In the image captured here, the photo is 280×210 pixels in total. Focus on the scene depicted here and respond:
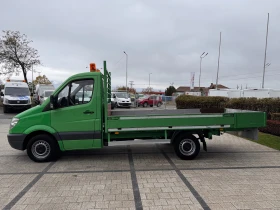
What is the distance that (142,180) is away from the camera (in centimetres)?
499

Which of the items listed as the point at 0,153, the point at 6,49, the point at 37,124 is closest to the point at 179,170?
the point at 37,124

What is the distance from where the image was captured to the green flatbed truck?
5938 millimetres

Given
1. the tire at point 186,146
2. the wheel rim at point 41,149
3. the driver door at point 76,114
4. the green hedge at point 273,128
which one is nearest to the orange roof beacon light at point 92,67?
the driver door at point 76,114

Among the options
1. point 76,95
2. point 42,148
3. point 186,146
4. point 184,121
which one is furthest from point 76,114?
point 186,146

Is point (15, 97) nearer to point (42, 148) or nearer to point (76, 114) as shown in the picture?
point (42, 148)

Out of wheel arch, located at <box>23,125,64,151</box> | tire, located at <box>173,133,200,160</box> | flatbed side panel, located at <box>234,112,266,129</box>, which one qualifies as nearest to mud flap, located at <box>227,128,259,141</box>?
flatbed side panel, located at <box>234,112,266,129</box>

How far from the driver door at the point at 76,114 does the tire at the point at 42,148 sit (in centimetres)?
34

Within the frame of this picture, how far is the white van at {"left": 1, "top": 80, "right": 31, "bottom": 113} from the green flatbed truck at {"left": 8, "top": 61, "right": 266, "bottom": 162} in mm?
15432

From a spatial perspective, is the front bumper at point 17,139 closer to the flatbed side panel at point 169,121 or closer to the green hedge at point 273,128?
the flatbed side panel at point 169,121

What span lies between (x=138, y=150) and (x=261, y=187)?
381 centimetres

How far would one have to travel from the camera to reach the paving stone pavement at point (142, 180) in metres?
4.00

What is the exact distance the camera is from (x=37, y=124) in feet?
19.7

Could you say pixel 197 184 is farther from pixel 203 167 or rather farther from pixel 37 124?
pixel 37 124

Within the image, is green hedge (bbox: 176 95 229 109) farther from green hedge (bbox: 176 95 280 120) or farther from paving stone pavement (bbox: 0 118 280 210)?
paving stone pavement (bbox: 0 118 280 210)
